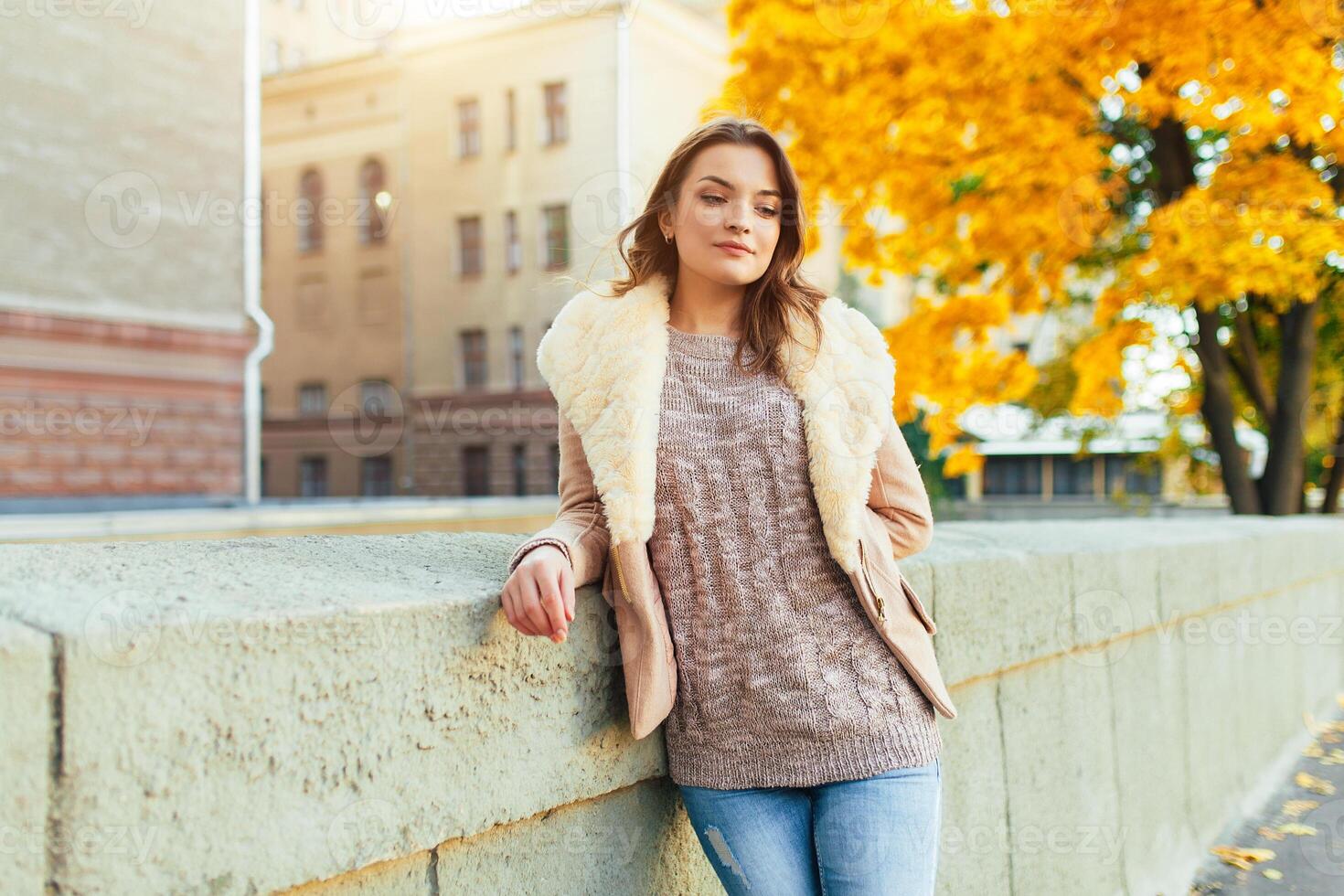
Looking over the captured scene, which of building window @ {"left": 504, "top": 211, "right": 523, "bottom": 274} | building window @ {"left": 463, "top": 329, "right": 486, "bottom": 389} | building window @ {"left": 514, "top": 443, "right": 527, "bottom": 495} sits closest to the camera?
building window @ {"left": 504, "top": 211, "right": 523, "bottom": 274}

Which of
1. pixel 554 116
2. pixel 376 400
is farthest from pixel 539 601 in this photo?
pixel 376 400

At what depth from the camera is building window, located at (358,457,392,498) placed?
115 ft

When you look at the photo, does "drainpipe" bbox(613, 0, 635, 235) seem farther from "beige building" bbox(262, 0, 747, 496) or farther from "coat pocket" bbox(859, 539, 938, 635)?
"coat pocket" bbox(859, 539, 938, 635)

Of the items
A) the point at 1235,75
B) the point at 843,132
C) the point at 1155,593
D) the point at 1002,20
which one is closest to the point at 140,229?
the point at 843,132

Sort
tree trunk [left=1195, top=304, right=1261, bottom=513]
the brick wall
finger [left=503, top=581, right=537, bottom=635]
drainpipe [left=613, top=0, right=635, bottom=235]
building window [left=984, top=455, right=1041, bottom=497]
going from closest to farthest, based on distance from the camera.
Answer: finger [left=503, top=581, right=537, bottom=635], tree trunk [left=1195, top=304, right=1261, bottom=513], the brick wall, drainpipe [left=613, top=0, right=635, bottom=235], building window [left=984, top=455, right=1041, bottom=497]

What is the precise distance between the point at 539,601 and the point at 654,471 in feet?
1.30

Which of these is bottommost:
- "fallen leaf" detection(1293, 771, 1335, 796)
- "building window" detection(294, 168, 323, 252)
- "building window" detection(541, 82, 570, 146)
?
"fallen leaf" detection(1293, 771, 1335, 796)

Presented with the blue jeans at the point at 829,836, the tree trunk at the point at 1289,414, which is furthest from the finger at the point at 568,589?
the tree trunk at the point at 1289,414

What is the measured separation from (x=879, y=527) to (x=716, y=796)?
23.1 inches

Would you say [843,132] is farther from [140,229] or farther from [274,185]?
[274,185]

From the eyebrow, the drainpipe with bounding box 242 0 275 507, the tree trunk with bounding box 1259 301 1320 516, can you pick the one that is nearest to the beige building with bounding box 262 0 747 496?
the drainpipe with bounding box 242 0 275 507

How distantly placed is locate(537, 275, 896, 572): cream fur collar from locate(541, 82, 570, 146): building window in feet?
97.6

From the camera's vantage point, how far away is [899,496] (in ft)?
7.28

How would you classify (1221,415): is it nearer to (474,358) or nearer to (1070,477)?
(474,358)
